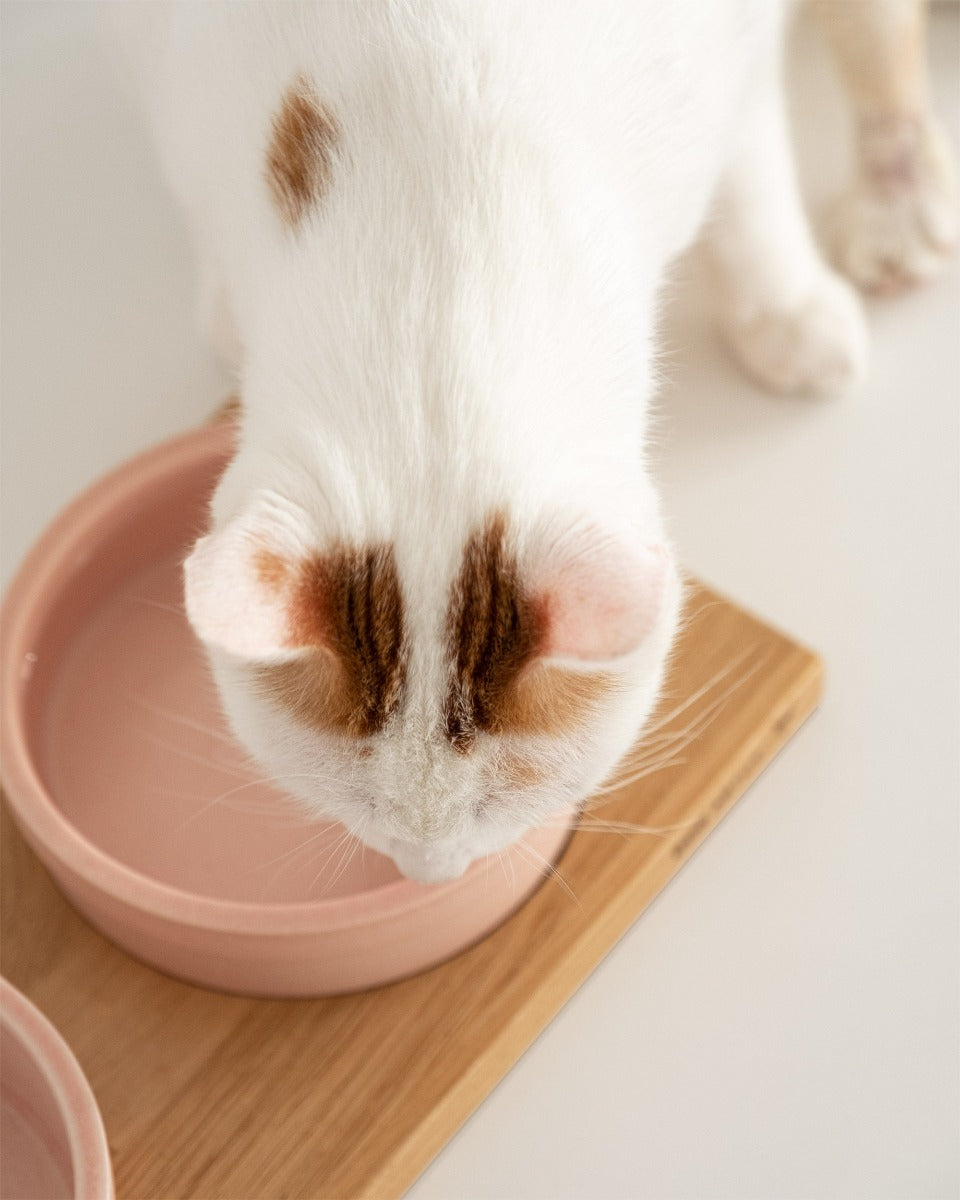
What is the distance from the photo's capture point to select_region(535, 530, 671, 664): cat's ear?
560mm

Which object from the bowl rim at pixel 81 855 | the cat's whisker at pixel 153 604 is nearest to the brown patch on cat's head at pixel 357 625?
the bowl rim at pixel 81 855

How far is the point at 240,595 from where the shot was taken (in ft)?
1.84

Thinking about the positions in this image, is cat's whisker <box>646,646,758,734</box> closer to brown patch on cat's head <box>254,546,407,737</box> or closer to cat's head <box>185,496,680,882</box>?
cat's head <box>185,496,680,882</box>

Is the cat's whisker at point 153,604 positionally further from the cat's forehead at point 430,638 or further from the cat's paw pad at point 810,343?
the cat's paw pad at point 810,343

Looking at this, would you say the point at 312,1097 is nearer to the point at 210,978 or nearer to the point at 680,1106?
the point at 210,978

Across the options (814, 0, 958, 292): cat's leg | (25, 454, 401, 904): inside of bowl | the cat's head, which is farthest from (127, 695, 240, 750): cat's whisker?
(814, 0, 958, 292): cat's leg

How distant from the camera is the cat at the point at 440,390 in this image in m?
0.61

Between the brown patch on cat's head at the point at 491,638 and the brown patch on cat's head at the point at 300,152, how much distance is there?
23cm

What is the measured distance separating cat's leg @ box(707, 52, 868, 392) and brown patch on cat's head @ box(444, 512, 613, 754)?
71 centimetres

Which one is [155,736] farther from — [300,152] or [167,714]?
[300,152]

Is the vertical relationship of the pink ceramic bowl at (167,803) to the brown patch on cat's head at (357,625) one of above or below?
below

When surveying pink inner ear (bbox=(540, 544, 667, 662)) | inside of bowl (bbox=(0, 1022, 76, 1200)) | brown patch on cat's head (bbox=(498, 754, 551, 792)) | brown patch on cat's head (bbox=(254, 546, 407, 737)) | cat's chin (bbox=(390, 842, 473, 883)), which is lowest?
inside of bowl (bbox=(0, 1022, 76, 1200))

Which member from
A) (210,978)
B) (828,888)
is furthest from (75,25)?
(828,888)

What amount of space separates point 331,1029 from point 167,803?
0.22m
